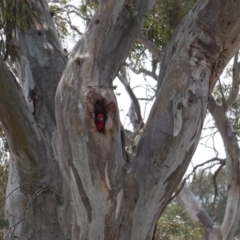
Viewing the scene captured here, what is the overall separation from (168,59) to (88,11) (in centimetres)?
497

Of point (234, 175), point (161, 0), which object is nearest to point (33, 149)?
point (161, 0)

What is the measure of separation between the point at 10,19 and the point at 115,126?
1.48 meters

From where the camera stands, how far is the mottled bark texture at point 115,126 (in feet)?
9.20

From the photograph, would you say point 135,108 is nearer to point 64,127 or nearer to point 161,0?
point 161,0

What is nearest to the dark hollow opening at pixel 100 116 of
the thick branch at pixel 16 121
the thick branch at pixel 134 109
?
the thick branch at pixel 16 121

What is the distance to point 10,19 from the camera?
12.8ft

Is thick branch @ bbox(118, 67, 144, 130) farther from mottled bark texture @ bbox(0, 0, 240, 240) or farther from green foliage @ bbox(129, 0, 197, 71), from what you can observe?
mottled bark texture @ bbox(0, 0, 240, 240)

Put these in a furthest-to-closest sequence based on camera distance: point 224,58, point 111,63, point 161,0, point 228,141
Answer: point 228,141, point 161,0, point 224,58, point 111,63

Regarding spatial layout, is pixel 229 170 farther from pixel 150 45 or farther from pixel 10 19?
pixel 10 19

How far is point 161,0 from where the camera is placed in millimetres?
6109

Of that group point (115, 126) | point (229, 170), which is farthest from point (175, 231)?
point (115, 126)

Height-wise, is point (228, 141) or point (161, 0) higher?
point (161, 0)

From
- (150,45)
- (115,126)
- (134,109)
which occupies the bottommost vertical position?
(115,126)

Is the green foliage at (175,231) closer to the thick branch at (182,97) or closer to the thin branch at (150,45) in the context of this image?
the thin branch at (150,45)
